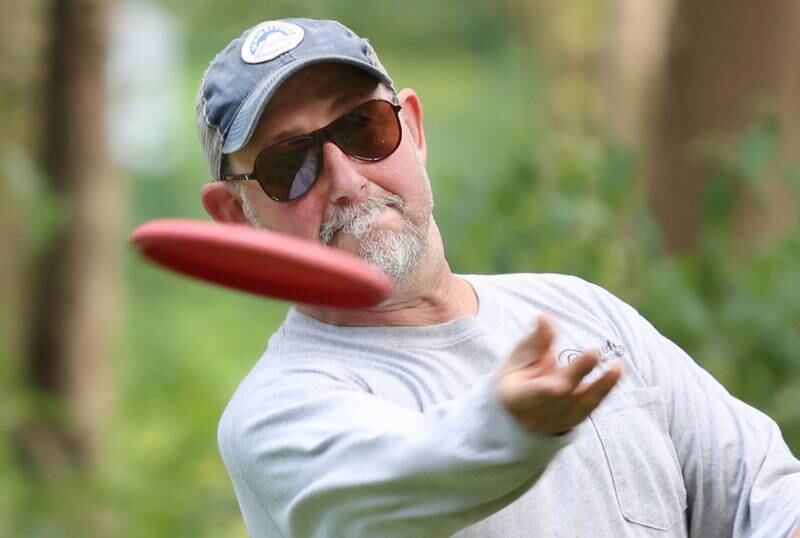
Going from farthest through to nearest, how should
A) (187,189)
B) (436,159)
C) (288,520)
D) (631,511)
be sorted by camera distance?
(187,189), (436,159), (631,511), (288,520)

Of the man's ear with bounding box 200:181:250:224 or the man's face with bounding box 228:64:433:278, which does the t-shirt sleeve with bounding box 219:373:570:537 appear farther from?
the man's ear with bounding box 200:181:250:224

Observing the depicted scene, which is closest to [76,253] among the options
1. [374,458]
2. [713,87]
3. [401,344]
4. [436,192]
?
[436,192]

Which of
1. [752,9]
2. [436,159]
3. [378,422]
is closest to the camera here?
[378,422]

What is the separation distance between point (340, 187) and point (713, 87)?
394 cm

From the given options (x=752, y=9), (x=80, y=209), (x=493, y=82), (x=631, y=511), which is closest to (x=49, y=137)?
(x=80, y=209)

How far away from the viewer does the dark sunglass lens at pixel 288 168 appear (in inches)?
98.6

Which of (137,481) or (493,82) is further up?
(493,82)

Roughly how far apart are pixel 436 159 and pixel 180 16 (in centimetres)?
336

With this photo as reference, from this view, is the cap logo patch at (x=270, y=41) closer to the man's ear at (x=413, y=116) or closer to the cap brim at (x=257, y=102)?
the cap brim at (x=257, y=102)

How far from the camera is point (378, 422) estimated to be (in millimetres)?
1979

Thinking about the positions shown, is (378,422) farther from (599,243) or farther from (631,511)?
(599,243)

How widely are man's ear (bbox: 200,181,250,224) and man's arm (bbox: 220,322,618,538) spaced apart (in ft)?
1.75

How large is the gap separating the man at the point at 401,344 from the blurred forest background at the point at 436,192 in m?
2.14

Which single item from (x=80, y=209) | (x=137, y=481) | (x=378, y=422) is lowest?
(x=137, y=481)
